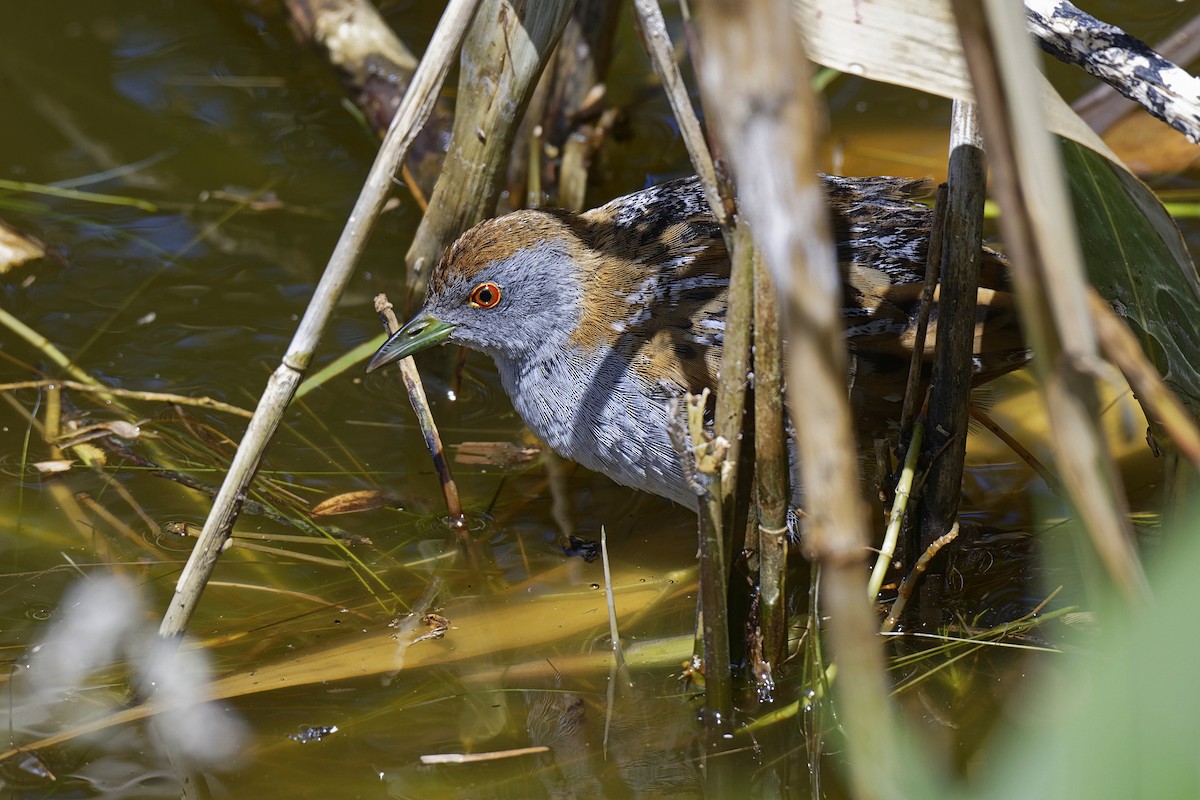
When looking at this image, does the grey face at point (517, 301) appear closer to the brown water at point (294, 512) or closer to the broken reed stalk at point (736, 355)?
the brown water at point (294, 512)

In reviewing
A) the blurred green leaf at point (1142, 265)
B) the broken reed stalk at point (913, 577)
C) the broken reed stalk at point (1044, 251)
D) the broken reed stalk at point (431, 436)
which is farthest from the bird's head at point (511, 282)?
the broken reed stalk at point (1044, 251)

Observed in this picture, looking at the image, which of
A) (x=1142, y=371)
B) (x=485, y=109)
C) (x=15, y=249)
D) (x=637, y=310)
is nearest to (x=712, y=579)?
Answer: (x=637, y=310)

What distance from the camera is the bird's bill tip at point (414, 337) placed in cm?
359

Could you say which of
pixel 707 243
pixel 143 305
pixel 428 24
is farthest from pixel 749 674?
pixel 428 24

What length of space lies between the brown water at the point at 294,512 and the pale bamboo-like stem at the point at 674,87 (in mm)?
1437

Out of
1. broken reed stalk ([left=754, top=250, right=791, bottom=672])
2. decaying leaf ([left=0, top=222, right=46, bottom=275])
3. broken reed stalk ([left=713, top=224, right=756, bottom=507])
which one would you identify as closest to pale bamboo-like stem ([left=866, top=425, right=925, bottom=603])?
broken reed stalk ([left=754, top=250, right=791, bottom=672])

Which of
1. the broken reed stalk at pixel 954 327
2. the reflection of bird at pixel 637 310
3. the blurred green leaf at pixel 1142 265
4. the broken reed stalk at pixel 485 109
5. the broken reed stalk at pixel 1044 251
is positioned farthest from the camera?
the broken reed stalk at pixel 485 109

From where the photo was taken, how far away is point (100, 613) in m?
3.19

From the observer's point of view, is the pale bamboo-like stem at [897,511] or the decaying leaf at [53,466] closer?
the pale bamboo-like stem at [897,511]

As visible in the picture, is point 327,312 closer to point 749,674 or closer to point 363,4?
point 749,674

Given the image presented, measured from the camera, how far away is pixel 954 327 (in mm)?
2754

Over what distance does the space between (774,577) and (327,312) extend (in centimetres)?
124

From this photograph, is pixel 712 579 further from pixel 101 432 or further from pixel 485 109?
pixel 101 432

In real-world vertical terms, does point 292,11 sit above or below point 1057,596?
above
